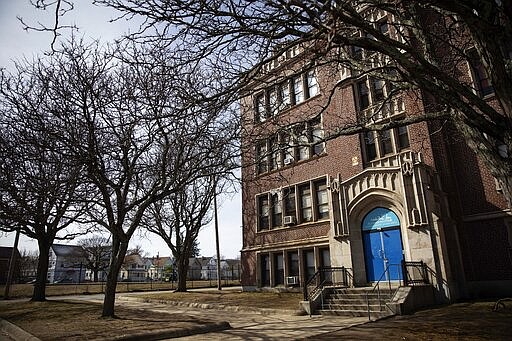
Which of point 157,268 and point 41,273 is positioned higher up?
point 157,268

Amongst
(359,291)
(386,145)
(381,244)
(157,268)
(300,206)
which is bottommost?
(359,291)

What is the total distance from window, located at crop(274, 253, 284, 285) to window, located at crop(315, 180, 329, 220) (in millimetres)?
3837

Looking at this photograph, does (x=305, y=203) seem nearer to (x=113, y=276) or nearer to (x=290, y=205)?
(x=290, y=205)

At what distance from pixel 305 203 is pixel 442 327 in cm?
1260

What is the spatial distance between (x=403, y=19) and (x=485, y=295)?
12198 millimetres

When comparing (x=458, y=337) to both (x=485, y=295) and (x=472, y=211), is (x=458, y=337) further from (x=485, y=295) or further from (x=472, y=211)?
(x=472, y=211)

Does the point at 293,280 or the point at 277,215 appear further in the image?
the point at 277,215

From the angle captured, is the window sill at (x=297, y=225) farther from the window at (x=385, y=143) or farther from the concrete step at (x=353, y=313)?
the concrete step at (x=353, y=313)

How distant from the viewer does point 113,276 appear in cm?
1240

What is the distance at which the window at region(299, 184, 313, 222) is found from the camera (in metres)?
20.4

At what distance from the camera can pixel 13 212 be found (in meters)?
14.8

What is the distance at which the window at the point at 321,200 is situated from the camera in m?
19.5

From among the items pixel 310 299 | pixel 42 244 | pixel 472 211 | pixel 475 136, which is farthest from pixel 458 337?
pixel 42 244

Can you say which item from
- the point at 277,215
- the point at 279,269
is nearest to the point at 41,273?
the point at 279,269
